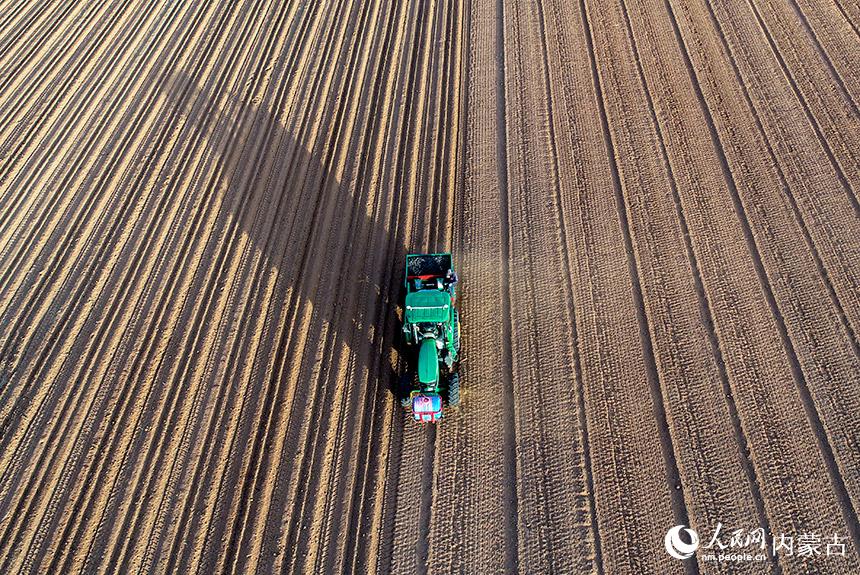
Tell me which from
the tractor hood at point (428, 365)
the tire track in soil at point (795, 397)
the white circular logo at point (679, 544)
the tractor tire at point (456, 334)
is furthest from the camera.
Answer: the tractor tire at point (456, 334)

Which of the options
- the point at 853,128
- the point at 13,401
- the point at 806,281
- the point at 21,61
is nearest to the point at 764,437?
the point at 806,281

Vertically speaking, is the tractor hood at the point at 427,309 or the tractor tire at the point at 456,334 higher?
the tractor tire at the point at 456,334

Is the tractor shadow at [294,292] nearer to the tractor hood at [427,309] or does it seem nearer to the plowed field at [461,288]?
the plowed field at [461,288]

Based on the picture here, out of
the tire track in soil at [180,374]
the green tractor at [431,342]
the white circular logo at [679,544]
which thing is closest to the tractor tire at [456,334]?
the green tractor at [431,342]

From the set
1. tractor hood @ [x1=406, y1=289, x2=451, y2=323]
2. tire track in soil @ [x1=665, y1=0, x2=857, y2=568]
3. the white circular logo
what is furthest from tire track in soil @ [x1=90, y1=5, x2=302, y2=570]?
tire track in soil @ [x1=665, y1=0, x2=857, y2=568]

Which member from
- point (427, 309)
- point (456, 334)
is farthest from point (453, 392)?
point (427, 309)

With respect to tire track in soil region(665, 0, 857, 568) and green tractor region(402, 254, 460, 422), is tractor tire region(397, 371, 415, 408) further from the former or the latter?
tire track in soil region(665, 0, 857, 568)
